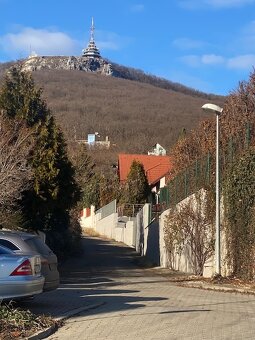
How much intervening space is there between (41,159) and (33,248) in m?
11.6

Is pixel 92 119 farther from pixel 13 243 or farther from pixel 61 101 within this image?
pixel 13 243

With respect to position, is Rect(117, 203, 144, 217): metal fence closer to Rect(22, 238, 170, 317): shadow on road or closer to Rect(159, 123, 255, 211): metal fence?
Rect(159, 123, 255, 211): metal fence

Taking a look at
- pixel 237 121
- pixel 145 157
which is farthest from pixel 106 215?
pixel 237 121

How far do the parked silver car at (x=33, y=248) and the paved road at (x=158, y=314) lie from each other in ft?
3.39

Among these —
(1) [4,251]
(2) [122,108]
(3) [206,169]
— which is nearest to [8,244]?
(1) [4,251]

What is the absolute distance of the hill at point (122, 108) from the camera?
8886 cm

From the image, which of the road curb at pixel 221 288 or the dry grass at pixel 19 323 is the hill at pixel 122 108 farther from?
the dry grass at pixel 19 323

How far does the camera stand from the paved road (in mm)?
9398

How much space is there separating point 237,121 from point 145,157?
43348mm

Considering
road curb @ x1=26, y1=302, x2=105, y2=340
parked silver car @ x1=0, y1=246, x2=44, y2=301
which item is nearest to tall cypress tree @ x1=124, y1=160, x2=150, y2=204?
road curb @ x1=26, y1=302, x2=105, y2=340

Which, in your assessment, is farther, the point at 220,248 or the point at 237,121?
the point at 237,121

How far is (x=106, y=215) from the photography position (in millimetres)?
61594

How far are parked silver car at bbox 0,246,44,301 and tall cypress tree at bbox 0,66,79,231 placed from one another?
1172 cm

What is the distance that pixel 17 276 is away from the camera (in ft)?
33.7
